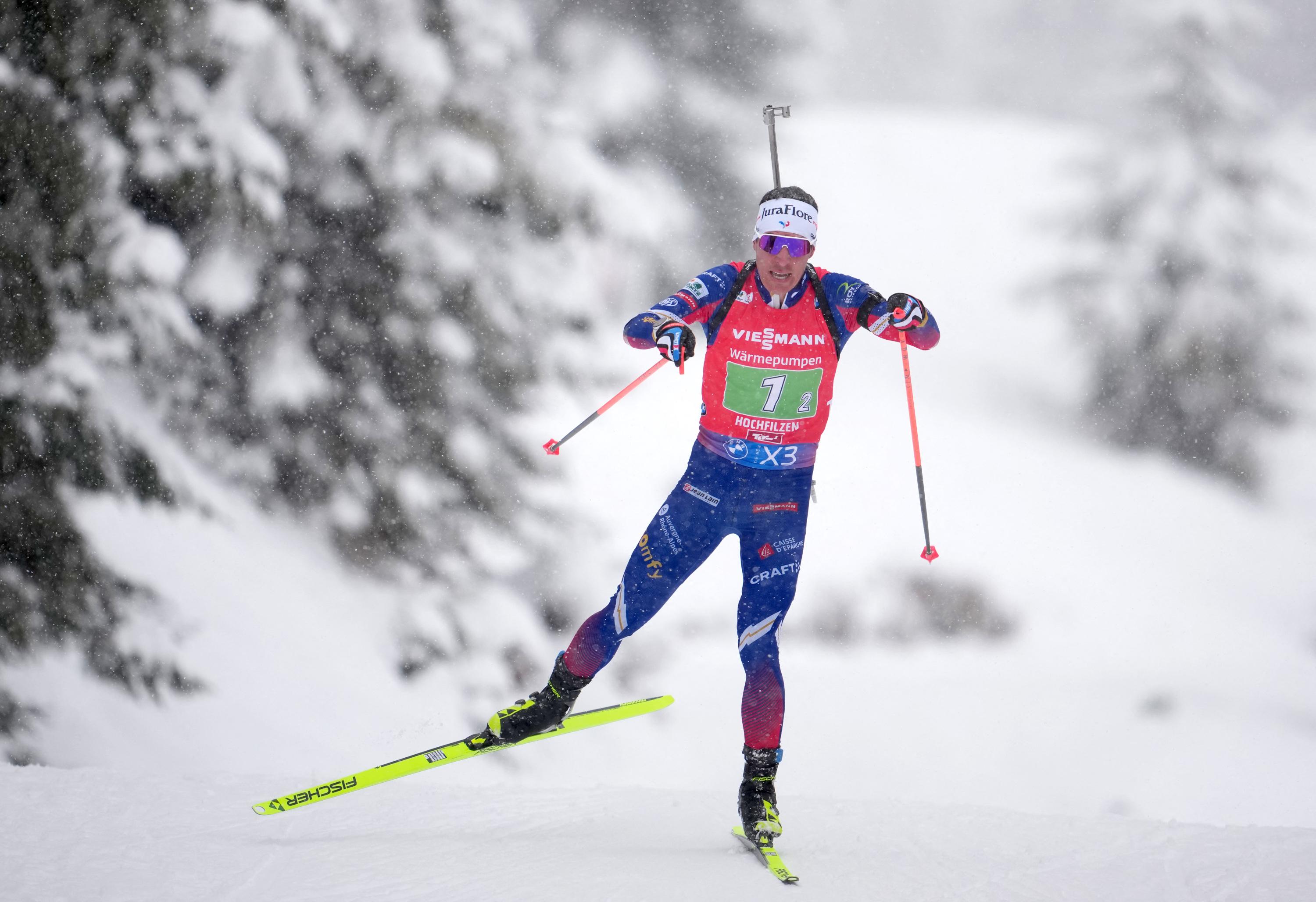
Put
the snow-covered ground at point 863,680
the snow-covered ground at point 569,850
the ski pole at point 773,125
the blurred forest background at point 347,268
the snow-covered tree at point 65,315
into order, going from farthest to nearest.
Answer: the blurred forest background at point 347,268
the snow-covered tree at point 65,315
the ski pole at point 773,125
the snow-covered ground at point 863,680
the snow-covered ground at point 569,850

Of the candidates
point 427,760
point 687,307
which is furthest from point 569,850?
point 687,307

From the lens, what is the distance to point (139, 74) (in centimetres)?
853

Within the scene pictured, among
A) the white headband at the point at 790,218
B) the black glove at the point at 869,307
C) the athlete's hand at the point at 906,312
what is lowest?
the athlete's hand at the point at 906,312

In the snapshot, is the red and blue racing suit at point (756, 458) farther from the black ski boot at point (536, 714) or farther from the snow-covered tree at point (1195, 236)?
the snow-covered tree at point (1195, 236)

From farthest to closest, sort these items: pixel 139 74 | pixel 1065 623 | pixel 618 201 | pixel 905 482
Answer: pixel 905 482
pixel 1065 623
pixel 618 201
pixel 139 74

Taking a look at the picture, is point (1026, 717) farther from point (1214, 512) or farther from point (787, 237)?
point (787, 237)

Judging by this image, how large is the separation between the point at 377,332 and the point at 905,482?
8.57 m

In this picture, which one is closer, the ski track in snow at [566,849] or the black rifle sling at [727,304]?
the ski track in snow at [566,849]

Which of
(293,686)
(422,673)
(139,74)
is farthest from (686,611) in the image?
(139,74)

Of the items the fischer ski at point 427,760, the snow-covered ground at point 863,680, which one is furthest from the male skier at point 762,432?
the snow-covered ground at point 863,680

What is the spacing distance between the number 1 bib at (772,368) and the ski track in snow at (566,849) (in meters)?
1.63

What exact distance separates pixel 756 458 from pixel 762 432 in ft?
0.33

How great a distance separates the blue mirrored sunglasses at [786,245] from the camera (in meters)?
3.61

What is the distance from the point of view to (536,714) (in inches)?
155
